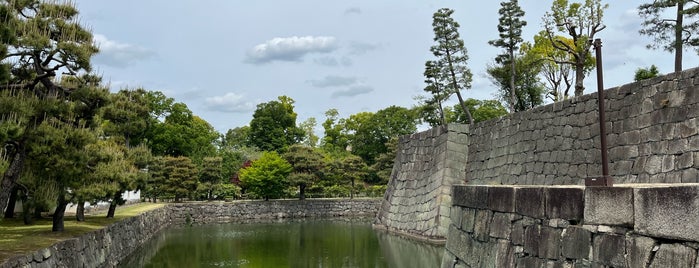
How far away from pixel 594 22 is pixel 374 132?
85.5 ft

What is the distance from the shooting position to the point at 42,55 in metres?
10.0

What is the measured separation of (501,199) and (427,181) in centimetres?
1281

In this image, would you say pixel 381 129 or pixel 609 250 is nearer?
pixel 609 250

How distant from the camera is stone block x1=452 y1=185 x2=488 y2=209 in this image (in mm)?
5227

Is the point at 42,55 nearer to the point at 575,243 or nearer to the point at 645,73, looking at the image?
the point at 575,243

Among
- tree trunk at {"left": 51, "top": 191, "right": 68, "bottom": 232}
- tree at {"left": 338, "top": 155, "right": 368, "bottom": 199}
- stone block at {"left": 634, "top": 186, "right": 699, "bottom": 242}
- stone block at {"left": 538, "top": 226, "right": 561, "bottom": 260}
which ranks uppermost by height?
tree at {"left": 338, "top": 155, "right": 368, "bottom": 199}

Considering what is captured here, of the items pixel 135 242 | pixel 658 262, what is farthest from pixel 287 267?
pixel 658 262

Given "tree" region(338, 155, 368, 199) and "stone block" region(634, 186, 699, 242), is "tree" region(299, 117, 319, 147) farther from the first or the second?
"stone block" region(634, 186, 699, 242)

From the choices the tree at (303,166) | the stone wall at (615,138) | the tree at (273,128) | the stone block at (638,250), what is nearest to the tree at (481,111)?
the tree at (303,166)

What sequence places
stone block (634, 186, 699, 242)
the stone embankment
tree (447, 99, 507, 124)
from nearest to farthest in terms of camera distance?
stone block (634, 186, 699, 242)
the stone embankment
tree (447, 99, 507, 124)

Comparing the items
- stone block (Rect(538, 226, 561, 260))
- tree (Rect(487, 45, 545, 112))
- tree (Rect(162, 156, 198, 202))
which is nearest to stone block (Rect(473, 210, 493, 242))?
stone block (Rect(538, 226, 561, 260))

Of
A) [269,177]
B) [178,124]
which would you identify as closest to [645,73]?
[269,177]

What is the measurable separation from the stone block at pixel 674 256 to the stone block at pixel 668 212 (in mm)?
55

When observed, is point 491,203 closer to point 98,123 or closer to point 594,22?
point 98,123
